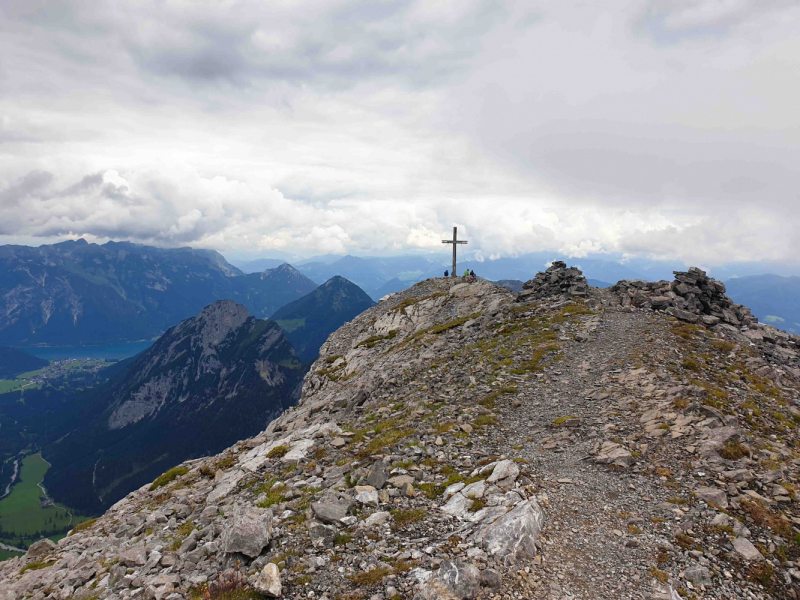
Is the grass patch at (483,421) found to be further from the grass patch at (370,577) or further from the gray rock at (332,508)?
the grass patch at (370,577)

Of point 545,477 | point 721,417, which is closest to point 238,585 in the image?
point 545,477

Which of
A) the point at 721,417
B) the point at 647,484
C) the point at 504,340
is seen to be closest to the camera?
the point at 647,484

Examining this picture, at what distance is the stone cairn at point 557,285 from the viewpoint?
4180 cm

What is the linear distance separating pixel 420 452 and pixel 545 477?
5.20 m

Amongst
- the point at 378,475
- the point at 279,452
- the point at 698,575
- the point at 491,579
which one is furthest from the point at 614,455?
the point at 279,452

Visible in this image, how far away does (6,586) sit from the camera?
16422 millimetres

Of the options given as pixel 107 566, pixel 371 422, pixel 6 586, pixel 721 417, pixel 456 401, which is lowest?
pixel 6 586

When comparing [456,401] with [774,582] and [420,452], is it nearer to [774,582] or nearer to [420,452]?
[420,452]

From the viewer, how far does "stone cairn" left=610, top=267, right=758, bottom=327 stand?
3578cm

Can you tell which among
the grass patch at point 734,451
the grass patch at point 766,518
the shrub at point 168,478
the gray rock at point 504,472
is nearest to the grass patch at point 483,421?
the gray rock at point 504,472

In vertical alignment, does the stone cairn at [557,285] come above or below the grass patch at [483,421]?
above

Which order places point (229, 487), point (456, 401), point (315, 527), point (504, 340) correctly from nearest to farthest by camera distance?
point (315, 527), point (229, 487), point (456, 401), point (504, 340)

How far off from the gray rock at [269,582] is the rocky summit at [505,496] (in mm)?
70

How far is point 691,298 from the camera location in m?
37.0
